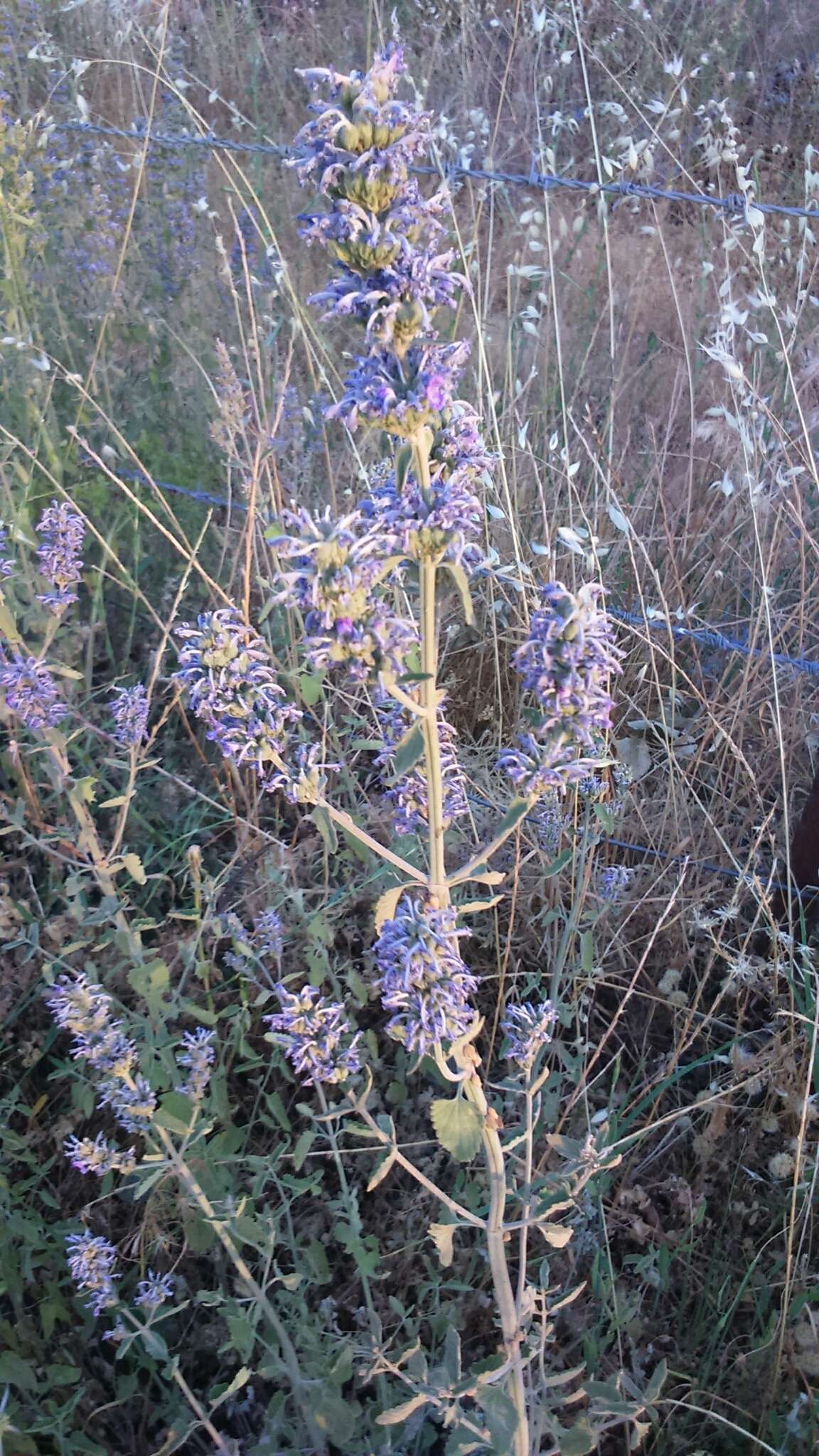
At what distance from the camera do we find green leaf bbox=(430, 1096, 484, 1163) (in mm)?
1056

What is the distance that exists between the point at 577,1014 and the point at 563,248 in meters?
3.61

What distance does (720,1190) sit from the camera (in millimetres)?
1848

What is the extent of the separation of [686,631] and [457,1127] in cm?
139

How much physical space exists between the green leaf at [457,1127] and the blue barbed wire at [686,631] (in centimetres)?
121

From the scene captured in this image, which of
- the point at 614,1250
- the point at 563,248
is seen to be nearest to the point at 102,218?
the point at 563,248

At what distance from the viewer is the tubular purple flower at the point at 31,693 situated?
5.43 feet

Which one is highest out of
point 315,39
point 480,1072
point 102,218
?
point 315,39

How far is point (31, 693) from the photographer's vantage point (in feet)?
5.48

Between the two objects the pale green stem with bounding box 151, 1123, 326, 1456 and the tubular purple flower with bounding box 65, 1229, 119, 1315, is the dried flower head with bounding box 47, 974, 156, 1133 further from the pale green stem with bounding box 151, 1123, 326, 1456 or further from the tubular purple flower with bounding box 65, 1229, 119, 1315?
the tubular purple flower with bounding box 65, 1229, 119, 1315

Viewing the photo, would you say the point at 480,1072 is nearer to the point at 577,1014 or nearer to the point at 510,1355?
the point at 577,1014

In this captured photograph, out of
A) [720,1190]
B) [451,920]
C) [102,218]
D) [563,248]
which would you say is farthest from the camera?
[563,248]

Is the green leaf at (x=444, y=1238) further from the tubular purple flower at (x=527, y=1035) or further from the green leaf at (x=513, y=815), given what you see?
the green leaf at (x=513, y=815)

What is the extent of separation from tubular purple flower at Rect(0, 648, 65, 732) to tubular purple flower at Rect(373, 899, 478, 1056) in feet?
2.85

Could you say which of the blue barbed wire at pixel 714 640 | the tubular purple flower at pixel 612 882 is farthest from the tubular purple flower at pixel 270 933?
the blue barbed wire at pixel 714 640
